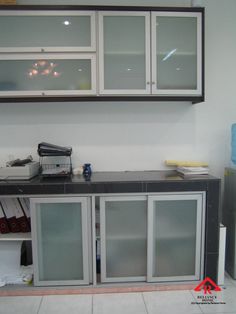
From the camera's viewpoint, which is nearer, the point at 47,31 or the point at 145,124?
the point at 47,31

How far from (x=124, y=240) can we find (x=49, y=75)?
1497 millimetres

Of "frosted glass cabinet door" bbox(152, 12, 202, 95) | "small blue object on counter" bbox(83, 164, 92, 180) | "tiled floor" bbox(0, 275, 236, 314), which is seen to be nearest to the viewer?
"tiled floor" bbox(0, 275, 236, 314)

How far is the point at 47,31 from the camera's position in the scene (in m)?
2.04

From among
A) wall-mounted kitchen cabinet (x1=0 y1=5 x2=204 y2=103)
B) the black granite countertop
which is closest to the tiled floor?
the black granite countertop

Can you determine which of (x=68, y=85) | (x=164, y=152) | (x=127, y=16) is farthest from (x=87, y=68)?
(x=164, y=152)

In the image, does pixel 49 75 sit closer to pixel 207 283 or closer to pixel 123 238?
pixel 123 238

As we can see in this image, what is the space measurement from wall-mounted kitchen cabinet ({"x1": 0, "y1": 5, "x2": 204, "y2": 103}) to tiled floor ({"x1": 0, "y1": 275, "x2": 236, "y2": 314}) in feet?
5.27

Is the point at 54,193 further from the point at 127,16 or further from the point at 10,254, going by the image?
the point at 127,16

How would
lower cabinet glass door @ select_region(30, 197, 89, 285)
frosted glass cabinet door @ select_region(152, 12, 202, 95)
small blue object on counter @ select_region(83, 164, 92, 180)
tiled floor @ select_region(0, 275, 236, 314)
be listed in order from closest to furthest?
tiled floor @ select_region(0, 275, 236, 314) < lower cabinet glass door @ select_region(30, 197, 89, 285) < frosted glass cabinet door @ select_region(152, 12, 202, 95) < small blue object on counter @ select_region(83, 164, 92, 180)

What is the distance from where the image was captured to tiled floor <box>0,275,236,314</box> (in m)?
1.84

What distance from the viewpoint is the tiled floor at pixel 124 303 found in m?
1.84

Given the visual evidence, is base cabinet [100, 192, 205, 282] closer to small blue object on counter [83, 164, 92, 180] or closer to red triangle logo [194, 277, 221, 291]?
red triangle logo [194, 277, 221, 291]

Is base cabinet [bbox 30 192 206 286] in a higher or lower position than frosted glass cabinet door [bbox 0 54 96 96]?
lower

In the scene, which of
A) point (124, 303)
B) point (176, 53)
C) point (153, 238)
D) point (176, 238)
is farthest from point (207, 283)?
point (176, 53)
